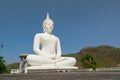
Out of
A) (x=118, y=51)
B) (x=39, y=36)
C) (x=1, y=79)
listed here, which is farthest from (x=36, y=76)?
(x=118, y=51)

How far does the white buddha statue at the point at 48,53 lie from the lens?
11.8 metres

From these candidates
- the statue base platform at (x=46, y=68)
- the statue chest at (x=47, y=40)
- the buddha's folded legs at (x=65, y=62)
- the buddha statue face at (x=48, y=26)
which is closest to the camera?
the statue base platform at (x=46, y=68)

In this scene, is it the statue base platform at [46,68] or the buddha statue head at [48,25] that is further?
the buddha statue head at [48,25]

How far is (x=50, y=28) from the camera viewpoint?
13.0m

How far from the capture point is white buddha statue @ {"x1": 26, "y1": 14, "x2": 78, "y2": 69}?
11750 millimetres

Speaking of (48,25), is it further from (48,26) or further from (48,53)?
(48,53)

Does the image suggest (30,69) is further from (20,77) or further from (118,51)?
(118,51)

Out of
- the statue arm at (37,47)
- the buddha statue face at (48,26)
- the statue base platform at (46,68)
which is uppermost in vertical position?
the buddha statue face at (48,26)

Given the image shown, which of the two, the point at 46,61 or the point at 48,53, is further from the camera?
the point at 48,53

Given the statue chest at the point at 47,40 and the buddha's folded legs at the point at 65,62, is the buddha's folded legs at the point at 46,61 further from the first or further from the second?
the statue chest at the point at 47,40

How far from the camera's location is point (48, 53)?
493 inches

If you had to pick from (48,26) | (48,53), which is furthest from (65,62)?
(48,26)

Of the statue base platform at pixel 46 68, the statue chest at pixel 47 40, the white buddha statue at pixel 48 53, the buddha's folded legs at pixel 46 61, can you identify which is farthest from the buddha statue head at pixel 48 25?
the statue base platform at pixel 46 68

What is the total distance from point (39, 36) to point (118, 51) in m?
54.3
